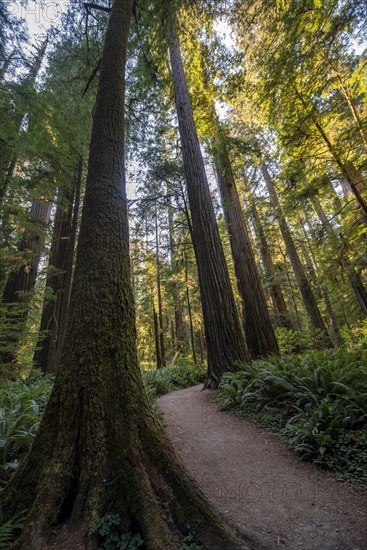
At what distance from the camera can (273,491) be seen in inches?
86.0

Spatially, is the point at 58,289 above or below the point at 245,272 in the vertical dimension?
above

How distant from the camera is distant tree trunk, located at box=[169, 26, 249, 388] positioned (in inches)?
232

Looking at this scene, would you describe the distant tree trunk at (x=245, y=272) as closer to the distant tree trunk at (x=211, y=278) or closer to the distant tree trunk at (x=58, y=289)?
the distant tree trunk at (x=211, y=278)

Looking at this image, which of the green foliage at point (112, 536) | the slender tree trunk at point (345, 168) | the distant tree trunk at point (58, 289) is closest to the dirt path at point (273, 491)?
the green foliage at point (112, 536)

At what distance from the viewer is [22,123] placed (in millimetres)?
5734

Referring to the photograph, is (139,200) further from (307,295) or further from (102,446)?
(102,446)

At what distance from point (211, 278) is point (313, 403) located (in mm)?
3543

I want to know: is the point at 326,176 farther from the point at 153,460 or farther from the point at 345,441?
the point at 153,460

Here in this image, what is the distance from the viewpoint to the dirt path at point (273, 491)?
1.66 m

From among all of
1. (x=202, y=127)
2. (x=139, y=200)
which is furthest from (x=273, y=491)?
(x=202, y=127)

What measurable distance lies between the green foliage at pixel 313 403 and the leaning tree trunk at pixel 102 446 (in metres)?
1.57

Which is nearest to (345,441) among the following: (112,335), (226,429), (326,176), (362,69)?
(226,429)

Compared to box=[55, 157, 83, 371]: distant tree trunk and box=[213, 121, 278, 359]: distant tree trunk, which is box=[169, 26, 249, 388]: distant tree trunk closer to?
box=[213, 121, 278, 359]: distant tree trunk

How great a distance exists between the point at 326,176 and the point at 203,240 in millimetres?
3502
